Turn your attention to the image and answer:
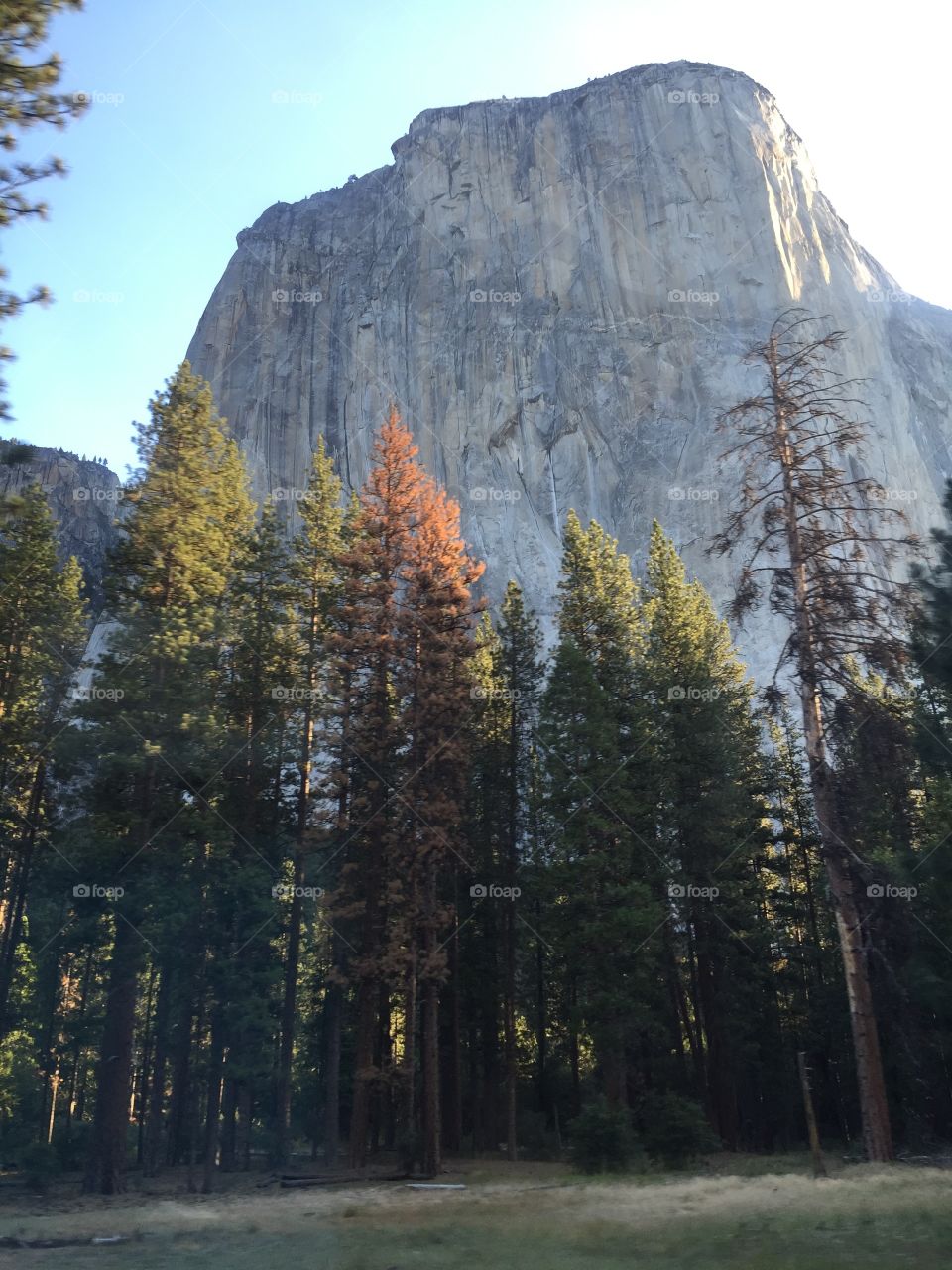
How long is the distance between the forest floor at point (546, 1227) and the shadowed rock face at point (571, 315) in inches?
2280

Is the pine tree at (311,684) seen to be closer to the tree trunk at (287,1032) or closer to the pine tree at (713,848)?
the tree trunk at (287,1032)

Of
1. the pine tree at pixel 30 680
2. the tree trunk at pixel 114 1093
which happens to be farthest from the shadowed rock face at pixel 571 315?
the tree trunk at pixel 114 1093

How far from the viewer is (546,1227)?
11.7 meters

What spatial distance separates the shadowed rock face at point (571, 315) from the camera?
77.6 m

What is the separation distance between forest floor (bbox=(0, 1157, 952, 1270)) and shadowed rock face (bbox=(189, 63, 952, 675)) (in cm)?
5791

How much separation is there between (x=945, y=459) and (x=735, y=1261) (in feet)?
286

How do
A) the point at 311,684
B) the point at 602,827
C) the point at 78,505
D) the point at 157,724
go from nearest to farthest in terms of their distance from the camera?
the point at 157,724 < the point at 602,827 < the point at 311,684 < the point at 78,505

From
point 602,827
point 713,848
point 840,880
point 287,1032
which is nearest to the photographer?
point 840,880

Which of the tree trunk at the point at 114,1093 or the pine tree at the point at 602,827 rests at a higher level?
the pine tree at the point at 602,827

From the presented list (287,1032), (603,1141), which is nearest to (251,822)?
(287,1032)

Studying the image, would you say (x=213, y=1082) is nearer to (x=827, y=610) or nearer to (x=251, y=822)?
(x=251, y=822)

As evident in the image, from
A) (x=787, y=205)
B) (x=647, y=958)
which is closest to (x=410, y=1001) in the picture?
(x=647, y=958)

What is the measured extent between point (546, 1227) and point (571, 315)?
263 feet

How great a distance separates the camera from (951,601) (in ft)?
69.9
